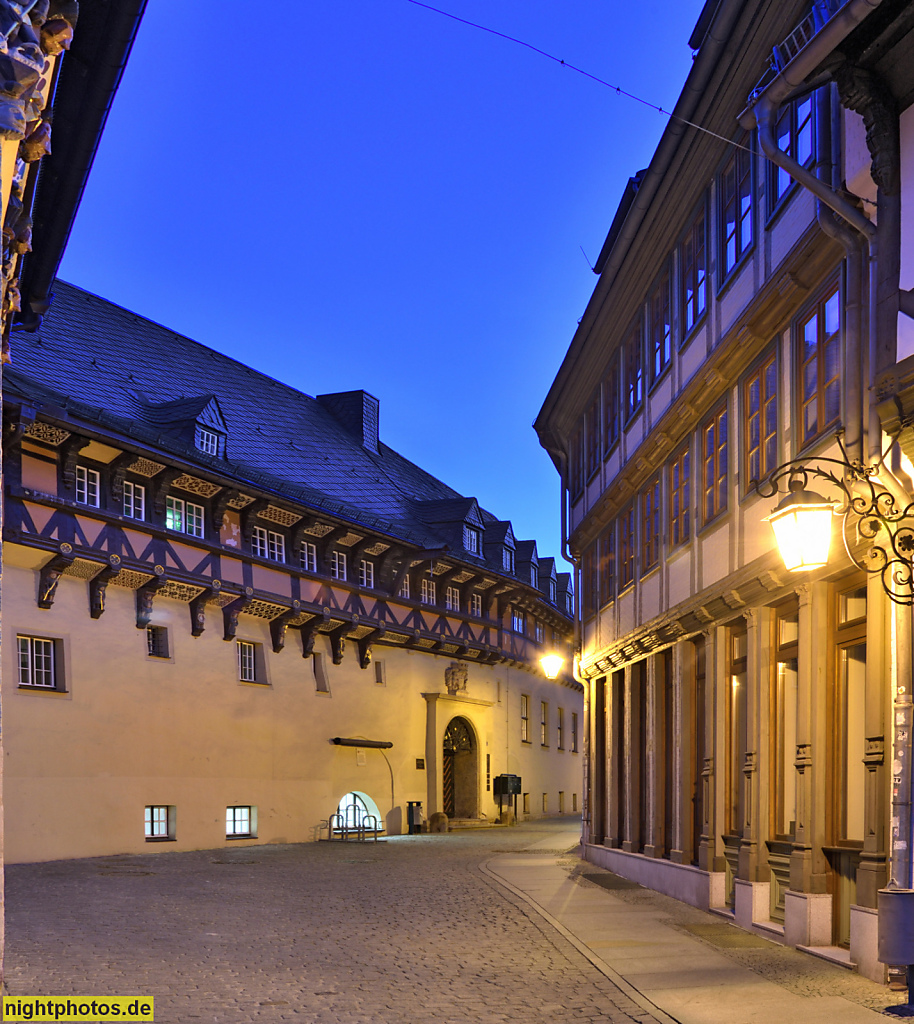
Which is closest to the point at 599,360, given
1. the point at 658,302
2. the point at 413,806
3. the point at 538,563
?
the point at 658,302

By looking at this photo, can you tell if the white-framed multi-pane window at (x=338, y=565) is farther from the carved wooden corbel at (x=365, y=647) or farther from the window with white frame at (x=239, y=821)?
the window with white frame at (x=239, y=821)

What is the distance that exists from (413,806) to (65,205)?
26.5m

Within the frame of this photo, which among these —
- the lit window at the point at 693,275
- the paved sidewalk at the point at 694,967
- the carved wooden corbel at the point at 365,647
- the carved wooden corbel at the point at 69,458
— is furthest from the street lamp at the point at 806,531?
the carved wooden corbel at the point at 365,647

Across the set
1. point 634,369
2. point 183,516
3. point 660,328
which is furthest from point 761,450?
point 183,516

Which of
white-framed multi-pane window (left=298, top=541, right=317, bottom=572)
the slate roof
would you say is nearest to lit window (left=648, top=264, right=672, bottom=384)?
the slate roof

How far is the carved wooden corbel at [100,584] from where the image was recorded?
23.7 metres

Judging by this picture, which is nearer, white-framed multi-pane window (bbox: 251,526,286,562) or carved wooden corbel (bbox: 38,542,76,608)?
carved wooden corbel (bbox: 38,542,76,608)

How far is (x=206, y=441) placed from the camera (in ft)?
92.9

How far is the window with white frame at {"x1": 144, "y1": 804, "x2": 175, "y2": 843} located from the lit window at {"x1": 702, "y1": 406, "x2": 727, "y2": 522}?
15.0 metres

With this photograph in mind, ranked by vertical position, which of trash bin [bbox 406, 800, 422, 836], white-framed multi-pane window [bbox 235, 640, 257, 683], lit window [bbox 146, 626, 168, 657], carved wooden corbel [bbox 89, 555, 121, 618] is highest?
carved wooden corbel [bbox 89, 555, 121, 618]

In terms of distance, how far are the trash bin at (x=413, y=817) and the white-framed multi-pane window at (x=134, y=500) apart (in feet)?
44.5

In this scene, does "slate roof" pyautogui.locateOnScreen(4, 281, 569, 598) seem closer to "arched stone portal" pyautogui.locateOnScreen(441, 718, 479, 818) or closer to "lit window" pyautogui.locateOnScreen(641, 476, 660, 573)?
"arched stone portal" pyautogui.locateOnScreen(441, 718, 479, 818)

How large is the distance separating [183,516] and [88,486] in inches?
118

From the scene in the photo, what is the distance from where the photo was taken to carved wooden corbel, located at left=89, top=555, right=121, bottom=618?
23734 mm
